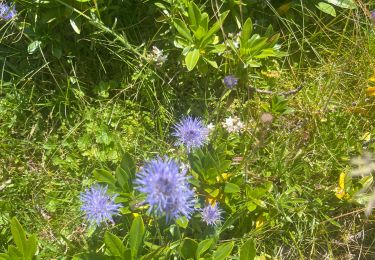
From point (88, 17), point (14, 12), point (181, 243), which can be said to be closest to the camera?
point (181, 243)

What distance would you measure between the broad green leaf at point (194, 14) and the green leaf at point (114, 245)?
2.72 ft

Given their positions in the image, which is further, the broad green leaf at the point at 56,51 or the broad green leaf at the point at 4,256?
the broad green leaf at the point at 56,51

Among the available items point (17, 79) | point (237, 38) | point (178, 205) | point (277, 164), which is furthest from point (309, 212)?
point (17, 79)

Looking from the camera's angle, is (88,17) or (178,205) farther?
(88,17)

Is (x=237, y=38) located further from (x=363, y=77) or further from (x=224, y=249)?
(x=224, y=249)

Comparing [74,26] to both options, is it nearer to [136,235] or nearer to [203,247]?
[136,235]

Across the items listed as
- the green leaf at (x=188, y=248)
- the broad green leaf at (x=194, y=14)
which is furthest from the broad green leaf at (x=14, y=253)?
the broad green leaf at (x=194, y=14)

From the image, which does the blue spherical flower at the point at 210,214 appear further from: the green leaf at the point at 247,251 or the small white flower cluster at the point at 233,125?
the small white flower cluster at the point at 233,125

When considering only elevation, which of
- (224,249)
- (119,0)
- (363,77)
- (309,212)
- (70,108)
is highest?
(119,0)

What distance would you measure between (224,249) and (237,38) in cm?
84

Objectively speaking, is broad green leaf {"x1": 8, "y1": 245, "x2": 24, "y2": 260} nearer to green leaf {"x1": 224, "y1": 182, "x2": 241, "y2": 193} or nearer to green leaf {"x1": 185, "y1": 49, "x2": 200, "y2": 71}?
green leaf {"x1": 224, "y1": 182, "x2": 241, "y2": 193}

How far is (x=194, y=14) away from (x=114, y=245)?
34.3 inches

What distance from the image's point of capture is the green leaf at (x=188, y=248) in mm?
1596

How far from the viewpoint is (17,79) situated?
6.71 ft
